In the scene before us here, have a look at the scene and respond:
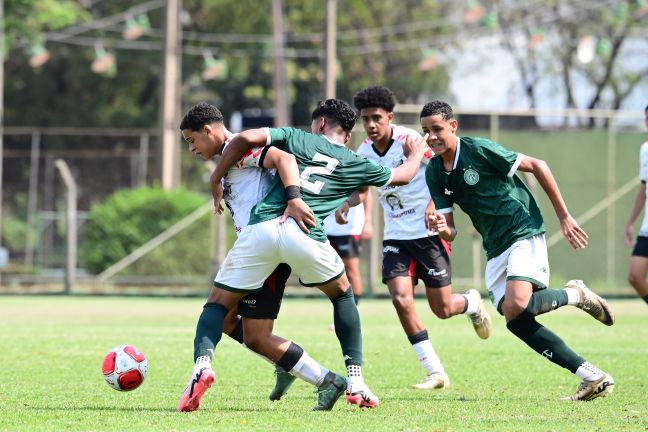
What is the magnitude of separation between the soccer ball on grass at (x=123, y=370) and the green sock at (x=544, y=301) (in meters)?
2.56

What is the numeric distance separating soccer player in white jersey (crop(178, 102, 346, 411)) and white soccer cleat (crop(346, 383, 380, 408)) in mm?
90

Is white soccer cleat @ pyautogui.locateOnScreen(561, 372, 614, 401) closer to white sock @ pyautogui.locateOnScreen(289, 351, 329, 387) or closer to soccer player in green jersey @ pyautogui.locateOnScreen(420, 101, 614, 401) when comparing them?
soccer player in green jersey @ pyautogui.locateOnScreen(420, 101, 614, 401)

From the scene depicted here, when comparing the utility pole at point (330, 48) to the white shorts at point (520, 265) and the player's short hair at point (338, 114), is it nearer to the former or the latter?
the white shorts at point (520, 265)

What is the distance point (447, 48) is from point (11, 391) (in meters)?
44.0

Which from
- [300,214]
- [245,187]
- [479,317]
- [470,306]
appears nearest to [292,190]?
[300,214]

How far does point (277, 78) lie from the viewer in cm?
3666

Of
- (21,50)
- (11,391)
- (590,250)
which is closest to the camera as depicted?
(11,391)

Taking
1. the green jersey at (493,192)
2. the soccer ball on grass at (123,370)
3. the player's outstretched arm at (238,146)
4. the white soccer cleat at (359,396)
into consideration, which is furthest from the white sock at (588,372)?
the soccer ball on grass at (123,370)

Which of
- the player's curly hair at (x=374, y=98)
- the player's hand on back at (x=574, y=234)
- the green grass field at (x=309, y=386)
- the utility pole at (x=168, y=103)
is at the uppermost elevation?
the utility pole at (x=168, y=103)

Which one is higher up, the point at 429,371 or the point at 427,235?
the point at 427,235

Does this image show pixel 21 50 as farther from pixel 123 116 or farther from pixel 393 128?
pixel 393 128

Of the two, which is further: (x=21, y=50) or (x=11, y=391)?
(x=21, y=50)

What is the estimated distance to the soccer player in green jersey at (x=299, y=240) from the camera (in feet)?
25.1

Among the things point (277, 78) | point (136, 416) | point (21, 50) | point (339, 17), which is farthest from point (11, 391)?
point (339, 17)
